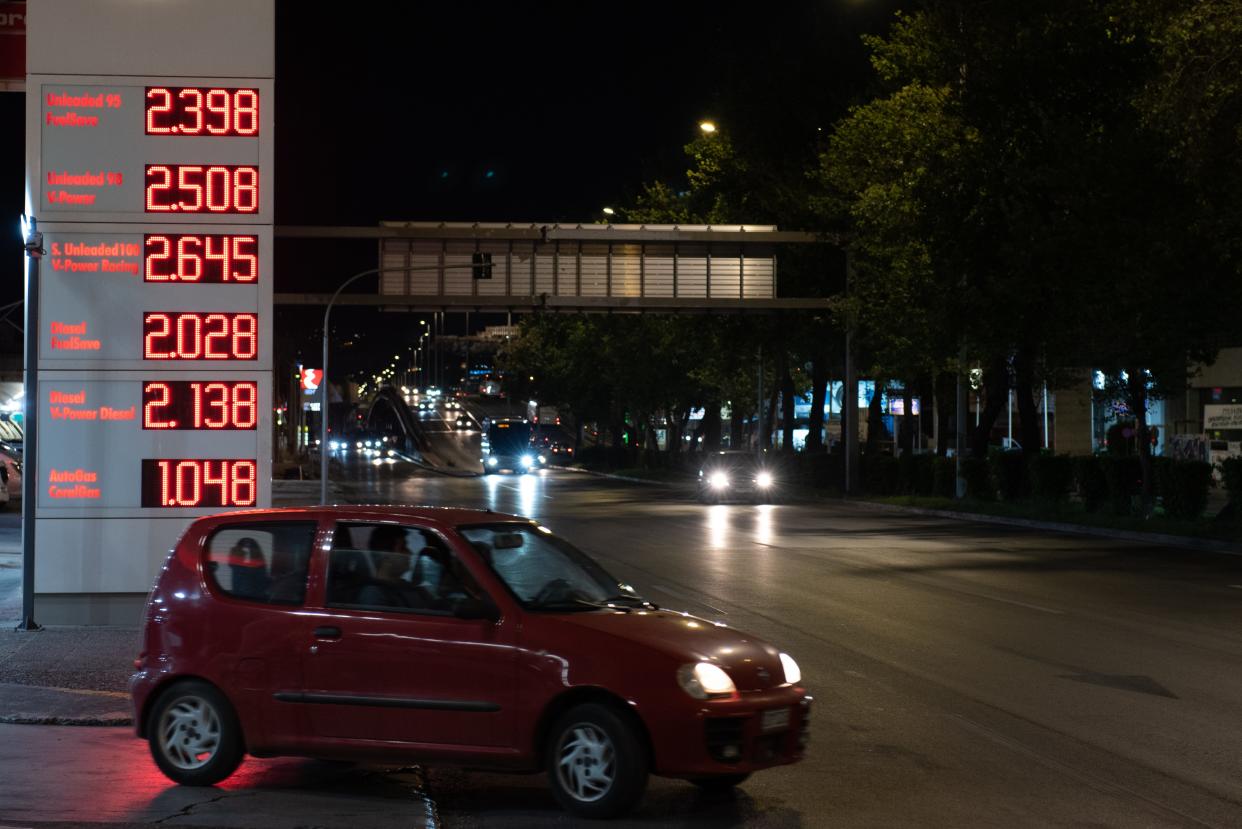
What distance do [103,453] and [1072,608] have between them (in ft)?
35.7

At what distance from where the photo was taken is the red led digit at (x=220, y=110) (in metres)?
16.4

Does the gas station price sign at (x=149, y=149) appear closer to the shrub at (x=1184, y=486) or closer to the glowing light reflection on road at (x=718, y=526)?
the glowing light reflection on road at (x=718, y=526)

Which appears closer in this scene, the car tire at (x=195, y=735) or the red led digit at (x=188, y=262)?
the car tire at (x=195, y=735)

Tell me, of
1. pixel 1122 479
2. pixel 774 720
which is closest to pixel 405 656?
pixel 774 720

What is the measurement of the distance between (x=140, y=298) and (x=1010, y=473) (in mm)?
31543

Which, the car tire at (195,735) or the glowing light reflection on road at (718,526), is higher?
the car tire at (195,735)

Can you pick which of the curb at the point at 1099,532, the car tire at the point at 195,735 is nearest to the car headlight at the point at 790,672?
the car tire at the point at 195,735

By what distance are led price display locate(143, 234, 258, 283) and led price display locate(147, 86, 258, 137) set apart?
1.08 meters

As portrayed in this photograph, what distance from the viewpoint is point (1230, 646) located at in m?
15.4

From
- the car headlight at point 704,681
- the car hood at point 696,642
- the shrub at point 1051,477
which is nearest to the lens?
the car headlight at point 704,681

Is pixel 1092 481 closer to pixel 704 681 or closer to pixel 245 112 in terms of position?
pixel 245 112

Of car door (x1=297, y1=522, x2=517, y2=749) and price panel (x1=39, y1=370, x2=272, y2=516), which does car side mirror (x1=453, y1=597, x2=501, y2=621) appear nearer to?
car door (x1=297, y1=522, x2=517, y2=749)

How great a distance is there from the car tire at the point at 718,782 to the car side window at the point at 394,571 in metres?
1.51

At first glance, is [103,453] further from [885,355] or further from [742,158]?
[742,158]
